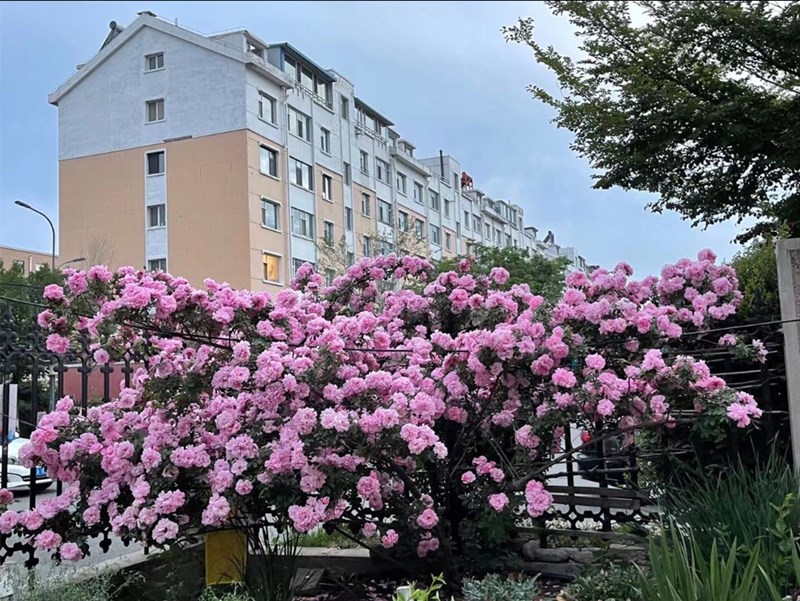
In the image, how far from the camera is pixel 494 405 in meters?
4.95

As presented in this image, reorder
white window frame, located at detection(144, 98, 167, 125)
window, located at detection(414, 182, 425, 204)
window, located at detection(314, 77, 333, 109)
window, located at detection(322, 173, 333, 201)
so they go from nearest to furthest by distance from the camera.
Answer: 1. white window frame, located at detection(144, 98, 167, 125)
2. window, located at detection(322, 173, 333, 201)
3. window, located at detection(314, 77, 333, 109)
4. window, located at detection(414, 182, 425, 204)

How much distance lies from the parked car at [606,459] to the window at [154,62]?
31.8 meters

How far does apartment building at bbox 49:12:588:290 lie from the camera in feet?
105

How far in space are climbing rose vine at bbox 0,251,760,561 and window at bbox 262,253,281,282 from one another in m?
27.7

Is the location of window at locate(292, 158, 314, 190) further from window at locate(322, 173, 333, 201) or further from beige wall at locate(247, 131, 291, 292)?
window at locate(322, 173, 333, 201)

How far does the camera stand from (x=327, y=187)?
38125mm

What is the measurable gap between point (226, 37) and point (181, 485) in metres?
31.6

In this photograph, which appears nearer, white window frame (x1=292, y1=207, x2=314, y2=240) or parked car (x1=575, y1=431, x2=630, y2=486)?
parked car (x1=575, y1=431, x2=630, y2=486)

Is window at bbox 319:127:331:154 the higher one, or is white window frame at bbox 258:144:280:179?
window at bbox 319:127:331:154

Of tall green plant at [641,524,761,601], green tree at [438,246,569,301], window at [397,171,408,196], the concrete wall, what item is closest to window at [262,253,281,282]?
the concrete wall

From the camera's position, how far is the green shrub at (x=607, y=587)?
12.5ft

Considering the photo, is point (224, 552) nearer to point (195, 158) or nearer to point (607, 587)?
point (607, 587)

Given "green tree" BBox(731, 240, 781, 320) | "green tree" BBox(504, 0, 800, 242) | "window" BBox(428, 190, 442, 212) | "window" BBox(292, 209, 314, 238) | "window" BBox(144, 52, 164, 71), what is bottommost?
"green tree" BBox(731, 240, 781, 320)

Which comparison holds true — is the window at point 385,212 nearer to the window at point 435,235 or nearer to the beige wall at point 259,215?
the window at point 435,235
